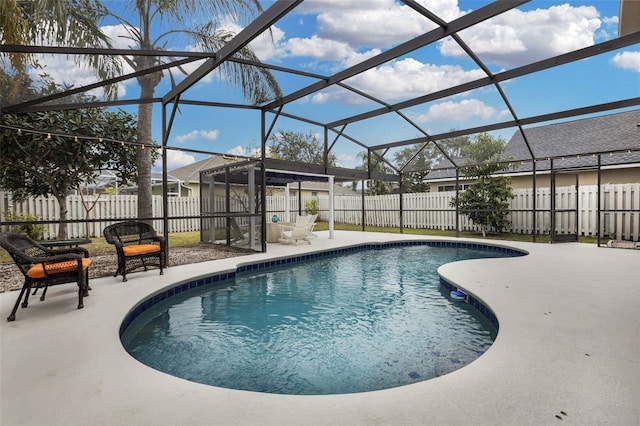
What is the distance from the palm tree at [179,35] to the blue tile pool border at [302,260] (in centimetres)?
299

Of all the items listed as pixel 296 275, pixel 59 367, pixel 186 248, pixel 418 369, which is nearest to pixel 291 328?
pixel 418 369

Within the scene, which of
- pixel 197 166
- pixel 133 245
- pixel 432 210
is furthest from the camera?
pixel 197 166

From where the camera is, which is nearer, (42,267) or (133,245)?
(42,267)

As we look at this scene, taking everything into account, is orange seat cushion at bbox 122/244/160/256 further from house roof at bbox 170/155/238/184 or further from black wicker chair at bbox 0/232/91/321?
house roof at bbox 170/155/238/184

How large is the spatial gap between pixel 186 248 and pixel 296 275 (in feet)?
14.1

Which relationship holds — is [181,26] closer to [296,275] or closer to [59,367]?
[296,275]

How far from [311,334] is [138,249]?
3421mm

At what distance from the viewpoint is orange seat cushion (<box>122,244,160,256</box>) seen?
515 cm

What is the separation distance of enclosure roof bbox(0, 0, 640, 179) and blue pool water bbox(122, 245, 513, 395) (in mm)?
3632

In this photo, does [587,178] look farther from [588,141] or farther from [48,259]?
[48,259]

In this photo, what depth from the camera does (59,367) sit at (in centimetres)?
238

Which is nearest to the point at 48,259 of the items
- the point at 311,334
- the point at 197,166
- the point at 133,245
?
the point at 133,245

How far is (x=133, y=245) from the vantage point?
5.56 metres

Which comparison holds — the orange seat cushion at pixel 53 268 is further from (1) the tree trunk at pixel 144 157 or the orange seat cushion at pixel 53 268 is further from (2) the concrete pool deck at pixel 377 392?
(1) the tree trunk at pixel 144 157
